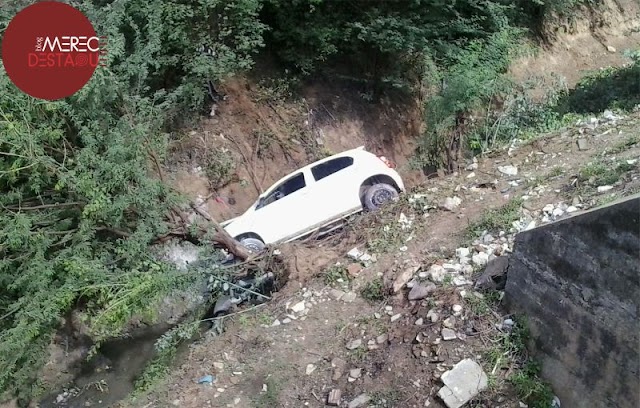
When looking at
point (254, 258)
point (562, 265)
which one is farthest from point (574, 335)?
point (254, 258)

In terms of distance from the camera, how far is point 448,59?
34.0ft

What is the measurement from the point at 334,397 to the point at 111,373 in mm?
3940

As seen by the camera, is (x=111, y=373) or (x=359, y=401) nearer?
(x=359, y=401)

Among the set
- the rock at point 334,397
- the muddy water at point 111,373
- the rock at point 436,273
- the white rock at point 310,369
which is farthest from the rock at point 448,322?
the muddy water at point 111,373

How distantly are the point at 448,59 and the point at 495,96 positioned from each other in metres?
1.26

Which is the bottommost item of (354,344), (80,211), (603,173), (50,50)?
(354,344)

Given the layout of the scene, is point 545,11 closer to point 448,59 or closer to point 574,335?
point 448,59

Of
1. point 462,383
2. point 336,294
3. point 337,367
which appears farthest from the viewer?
point 336,294

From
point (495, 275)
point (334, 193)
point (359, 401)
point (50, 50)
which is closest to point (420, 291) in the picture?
point (495, 275)

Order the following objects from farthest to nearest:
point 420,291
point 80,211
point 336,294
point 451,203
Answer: point 451,203, point 80,211, point 336,294, point 420,291

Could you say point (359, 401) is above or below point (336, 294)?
below

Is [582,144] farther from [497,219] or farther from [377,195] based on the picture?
[377,195]

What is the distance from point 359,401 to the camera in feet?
16.3

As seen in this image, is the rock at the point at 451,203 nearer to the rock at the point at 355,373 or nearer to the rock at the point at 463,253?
the rock at the point at 463,253
